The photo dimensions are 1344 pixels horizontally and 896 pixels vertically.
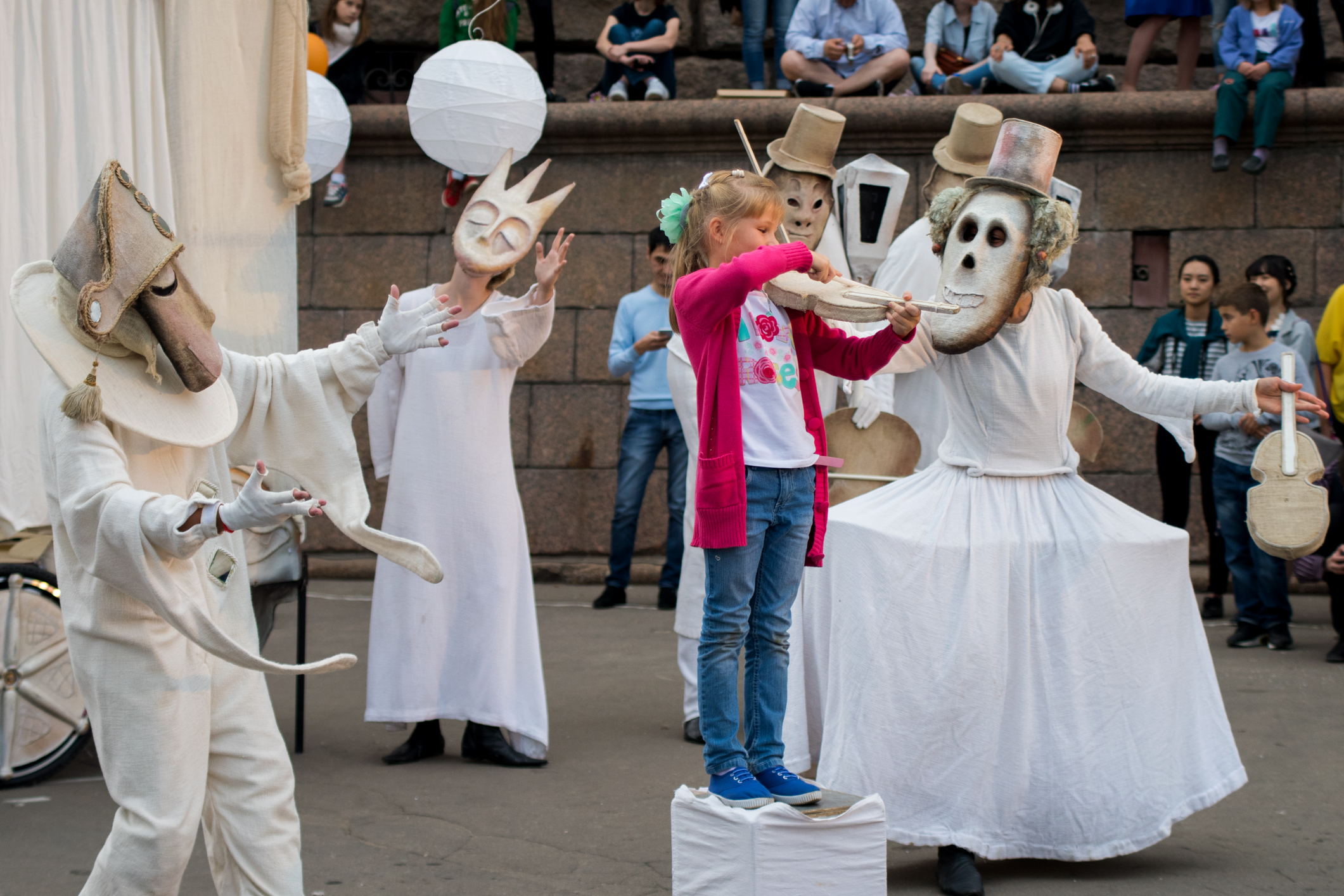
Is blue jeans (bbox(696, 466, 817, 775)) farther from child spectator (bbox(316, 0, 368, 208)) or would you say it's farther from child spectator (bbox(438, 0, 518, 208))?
child spectator (bbox(316, 0, 368, 208))

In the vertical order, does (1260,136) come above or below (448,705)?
above

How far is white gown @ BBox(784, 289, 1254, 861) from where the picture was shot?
3688 mm

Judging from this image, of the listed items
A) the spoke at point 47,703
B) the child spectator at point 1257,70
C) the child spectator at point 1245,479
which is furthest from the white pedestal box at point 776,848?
the child spectator at point 1257,70

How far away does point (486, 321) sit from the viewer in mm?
5047

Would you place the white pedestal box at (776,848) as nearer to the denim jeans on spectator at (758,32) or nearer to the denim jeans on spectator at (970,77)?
the denim jeans on spectator at (970,77)

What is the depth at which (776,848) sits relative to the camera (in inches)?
123

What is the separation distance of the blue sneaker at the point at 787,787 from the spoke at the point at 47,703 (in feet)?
8.04

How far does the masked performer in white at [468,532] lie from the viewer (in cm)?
501

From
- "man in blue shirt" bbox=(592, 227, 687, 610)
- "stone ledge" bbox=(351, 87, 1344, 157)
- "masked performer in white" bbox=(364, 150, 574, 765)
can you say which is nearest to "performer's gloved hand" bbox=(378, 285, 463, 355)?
"masked performer in white" bbox=(364, 150, 574, 765)

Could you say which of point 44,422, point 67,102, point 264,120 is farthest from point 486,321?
point 44,422

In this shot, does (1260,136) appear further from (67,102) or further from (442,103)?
(67,102)

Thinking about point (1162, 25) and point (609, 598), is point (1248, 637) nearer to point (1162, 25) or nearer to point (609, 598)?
point (609, 598)

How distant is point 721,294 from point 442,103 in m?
2.70

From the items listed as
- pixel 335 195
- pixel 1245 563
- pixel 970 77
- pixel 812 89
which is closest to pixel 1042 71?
pixel 970 77
